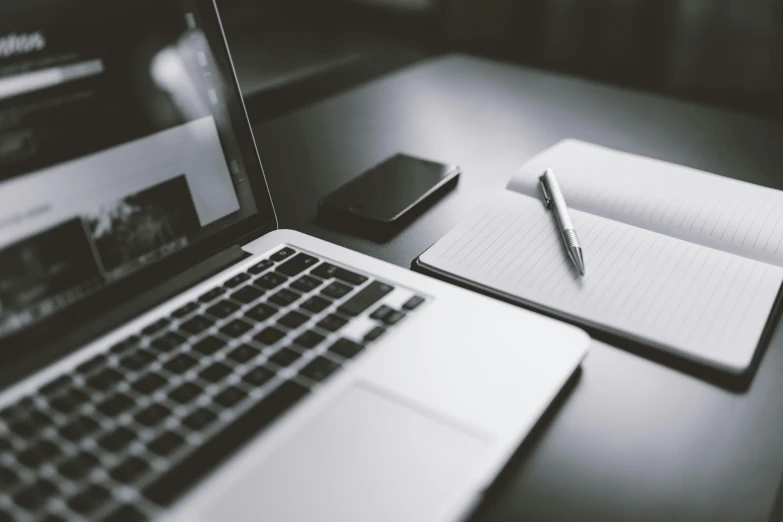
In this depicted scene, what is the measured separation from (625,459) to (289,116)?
741 millimetres

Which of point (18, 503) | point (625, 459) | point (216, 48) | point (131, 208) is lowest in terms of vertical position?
point (625, 459)

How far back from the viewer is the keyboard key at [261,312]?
1.66ft

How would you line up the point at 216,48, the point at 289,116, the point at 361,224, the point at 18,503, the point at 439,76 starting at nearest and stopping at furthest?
the point at 18,503 → the point at 216,48 → the point at 361,224 → the point at 289,116 → the point at 439,76

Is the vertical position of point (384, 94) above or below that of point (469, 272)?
above

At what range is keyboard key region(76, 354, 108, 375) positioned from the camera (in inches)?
17.8

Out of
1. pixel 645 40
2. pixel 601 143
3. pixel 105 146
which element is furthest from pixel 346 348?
pixel 645 40

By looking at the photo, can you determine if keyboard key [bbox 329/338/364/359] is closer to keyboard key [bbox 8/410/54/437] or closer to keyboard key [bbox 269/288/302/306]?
keyboard key [bbox 269/288/302/306]

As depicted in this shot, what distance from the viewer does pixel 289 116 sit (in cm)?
101

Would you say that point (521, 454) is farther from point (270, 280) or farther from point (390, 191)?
point (390, 191)

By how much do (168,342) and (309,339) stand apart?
0.10 m

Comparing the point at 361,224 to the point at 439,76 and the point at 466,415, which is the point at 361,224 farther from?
the point at 439,76

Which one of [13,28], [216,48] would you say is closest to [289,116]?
[216,48]

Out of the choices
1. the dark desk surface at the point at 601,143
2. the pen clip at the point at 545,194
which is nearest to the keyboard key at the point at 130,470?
the dark desk surface at the point at 601,143

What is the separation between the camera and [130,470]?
14.9 inches
